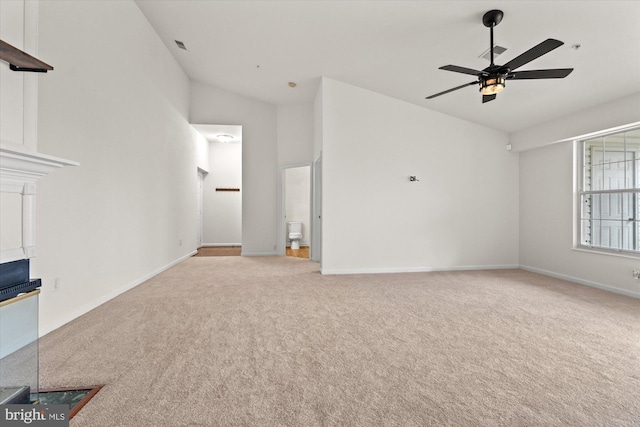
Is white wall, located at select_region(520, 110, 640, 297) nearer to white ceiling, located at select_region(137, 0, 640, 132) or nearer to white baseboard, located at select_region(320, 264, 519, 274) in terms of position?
white baseboard, located at select_region(320, 264, 519, 274)

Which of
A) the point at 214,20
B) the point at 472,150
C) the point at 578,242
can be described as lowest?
the point at 578,242

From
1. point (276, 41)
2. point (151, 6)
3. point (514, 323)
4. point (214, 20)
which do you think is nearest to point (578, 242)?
point (514, 323)

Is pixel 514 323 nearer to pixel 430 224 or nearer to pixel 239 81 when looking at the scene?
pixel 430 224

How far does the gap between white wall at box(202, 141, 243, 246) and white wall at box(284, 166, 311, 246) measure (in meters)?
1.78

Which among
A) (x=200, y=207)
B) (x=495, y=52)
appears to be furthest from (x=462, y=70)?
(x=200, y=207)

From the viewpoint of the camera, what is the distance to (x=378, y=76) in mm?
4598

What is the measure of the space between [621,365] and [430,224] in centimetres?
337

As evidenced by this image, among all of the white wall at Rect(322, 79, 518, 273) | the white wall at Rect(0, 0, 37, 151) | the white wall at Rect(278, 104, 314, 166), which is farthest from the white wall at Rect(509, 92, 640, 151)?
the white wall at Rect(0, 0, 37, 151)

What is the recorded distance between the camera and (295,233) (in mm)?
8062

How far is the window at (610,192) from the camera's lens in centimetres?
396

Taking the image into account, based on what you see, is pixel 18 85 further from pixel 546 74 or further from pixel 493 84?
pixel 546 74

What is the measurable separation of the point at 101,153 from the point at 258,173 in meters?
3.82

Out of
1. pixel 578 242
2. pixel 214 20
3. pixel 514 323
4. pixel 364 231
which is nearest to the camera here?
pixel 514 323

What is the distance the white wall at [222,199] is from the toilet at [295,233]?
6.35 ft
